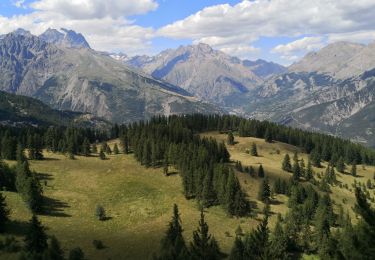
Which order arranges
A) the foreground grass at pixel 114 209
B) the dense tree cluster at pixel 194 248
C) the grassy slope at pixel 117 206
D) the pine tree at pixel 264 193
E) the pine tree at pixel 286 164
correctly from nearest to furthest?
the dense tree cluster at pixel 194 248 < the foreground grass at pixel 114 209 < the grassy slope at pixel 117 206 < the pine tree at pixel 264 193 < the pine tree at pixel 286 164

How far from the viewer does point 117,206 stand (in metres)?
100

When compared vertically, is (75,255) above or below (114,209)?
above

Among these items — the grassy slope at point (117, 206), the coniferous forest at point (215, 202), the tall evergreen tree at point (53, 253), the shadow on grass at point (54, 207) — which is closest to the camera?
the coniferous forest at point (215, 202)

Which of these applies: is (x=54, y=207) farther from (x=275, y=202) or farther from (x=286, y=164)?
(x=286, y=164)

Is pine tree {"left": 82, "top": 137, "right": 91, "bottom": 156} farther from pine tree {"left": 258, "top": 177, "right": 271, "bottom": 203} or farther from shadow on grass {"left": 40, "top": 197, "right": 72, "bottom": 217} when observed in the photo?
pine tree {"left": 258, "top": 177, "right": 271, "bottom": 203}

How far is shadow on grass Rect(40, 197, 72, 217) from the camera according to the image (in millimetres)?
89213

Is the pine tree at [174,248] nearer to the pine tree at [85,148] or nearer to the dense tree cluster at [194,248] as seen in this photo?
the dense tree cluster at [194,248]

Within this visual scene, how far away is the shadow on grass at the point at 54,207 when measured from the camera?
89.2 m

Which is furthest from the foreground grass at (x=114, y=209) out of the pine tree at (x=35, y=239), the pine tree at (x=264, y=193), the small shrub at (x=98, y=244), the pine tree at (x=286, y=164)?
the pine tree at (x=286, y=164)

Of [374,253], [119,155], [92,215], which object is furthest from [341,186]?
[374,253]

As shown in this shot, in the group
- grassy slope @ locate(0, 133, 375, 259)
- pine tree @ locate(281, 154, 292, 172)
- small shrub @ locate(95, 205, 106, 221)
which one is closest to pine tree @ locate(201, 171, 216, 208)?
grassy slope @ locate(0, 133, 375, 259)

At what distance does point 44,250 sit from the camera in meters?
58.1

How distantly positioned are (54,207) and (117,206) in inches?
626

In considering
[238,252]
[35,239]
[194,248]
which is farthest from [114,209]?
[194,248]
